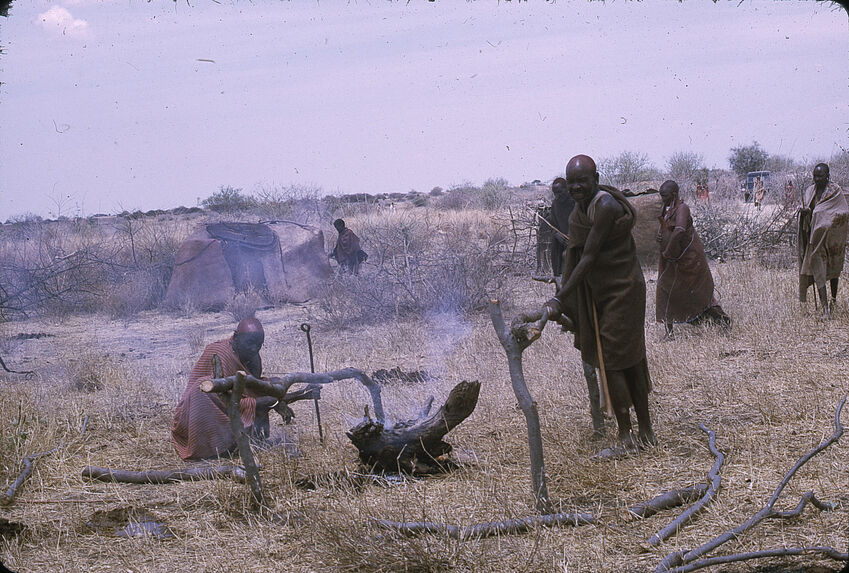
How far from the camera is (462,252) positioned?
11.7 metres

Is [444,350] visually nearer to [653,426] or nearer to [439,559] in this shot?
[653,426]

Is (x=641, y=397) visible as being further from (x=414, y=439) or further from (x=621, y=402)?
(x=414, y=439)

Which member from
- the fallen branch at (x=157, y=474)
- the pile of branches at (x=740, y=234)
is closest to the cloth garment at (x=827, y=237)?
the pile of branches at (x=740, y=234)

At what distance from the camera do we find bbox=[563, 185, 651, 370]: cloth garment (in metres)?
4.44

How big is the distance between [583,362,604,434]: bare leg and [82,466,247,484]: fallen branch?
7.22ft

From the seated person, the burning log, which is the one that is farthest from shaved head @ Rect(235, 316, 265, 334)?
the burning log

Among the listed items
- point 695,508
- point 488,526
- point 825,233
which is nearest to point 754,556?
point 695,508

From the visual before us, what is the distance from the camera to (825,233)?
314 inches

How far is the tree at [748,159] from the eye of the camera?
124 ft

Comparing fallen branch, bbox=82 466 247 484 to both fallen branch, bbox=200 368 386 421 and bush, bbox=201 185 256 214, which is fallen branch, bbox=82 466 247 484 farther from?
bush, bbox=201 185 256 214

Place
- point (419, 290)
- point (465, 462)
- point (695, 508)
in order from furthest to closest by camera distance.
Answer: point (419, 290) < point (465, 462) < point (695, 508)

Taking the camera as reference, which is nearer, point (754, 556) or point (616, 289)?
point (754, 556)

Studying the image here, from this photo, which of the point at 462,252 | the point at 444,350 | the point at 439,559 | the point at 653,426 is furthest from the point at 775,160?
the point at 439,559

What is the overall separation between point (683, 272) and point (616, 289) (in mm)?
3883
